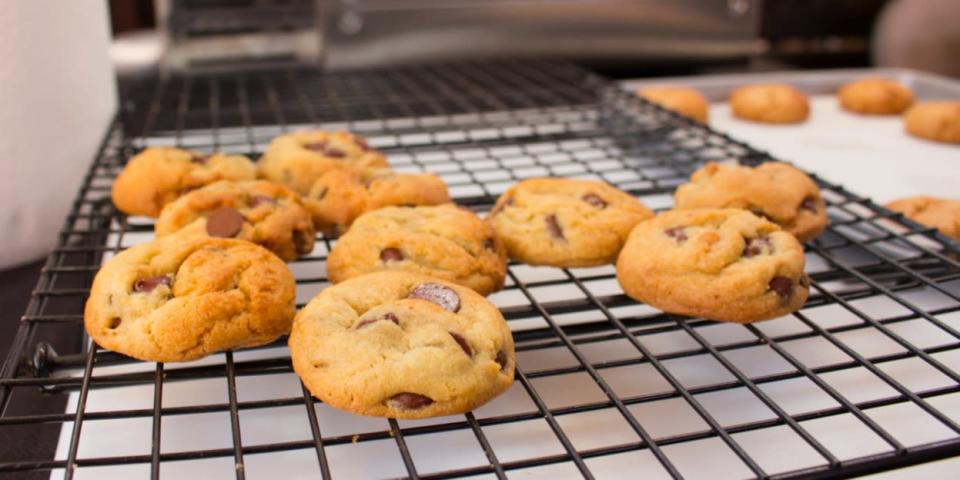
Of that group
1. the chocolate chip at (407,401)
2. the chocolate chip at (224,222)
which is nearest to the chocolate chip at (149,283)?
the chocolate chip at (224,222)

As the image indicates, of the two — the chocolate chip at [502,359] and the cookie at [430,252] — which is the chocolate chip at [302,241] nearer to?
the cookie at [430,252]

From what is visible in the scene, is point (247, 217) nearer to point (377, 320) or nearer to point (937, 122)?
point (377, 320)

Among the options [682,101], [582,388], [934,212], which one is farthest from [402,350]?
[682,101]

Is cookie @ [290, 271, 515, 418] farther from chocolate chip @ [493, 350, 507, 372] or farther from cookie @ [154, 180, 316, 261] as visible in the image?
cookie @ [154, 180, 316, 261]

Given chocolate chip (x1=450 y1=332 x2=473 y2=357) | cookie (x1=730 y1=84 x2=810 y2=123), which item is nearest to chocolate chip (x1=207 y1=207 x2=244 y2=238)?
chocolate chip (x1=450 y1=332 x2=473 y2=357)

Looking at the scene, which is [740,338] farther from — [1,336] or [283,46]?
[283,46]

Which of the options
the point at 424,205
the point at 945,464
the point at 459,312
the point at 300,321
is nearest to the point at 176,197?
the point at 424,205
